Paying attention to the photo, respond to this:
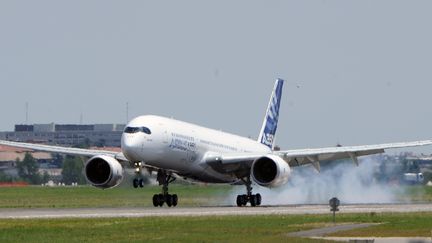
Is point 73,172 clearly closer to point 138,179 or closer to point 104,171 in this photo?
point 104,171

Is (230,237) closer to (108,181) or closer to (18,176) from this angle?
(108,181)

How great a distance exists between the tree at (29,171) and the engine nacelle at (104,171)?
84308 mm

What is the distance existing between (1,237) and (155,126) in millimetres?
26275

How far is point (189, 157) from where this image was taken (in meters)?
74.8

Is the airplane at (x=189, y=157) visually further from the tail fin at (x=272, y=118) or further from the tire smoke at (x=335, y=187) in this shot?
the tire smoke at (x=335, y=187)

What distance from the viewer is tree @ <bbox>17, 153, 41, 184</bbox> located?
525 feet

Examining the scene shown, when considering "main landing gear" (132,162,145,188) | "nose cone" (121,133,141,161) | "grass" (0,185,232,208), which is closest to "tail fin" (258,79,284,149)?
"grass" (0,185,232,208)

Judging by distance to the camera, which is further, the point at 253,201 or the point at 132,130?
the point at 253,201

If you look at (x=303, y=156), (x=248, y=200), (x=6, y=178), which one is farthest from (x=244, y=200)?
(x=6, y=178)

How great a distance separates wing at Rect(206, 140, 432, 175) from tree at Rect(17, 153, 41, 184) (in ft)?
267

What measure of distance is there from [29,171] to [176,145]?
96.0 metres

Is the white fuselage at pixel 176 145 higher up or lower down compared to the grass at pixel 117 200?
higher up

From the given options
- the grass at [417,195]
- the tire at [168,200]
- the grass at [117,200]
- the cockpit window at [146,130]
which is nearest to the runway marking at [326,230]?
the cockpit window at [146,130]

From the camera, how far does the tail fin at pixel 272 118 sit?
3497 inches
